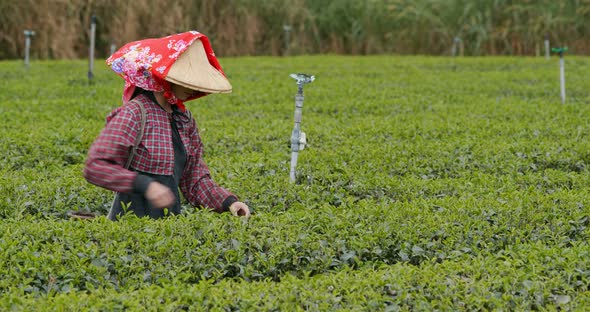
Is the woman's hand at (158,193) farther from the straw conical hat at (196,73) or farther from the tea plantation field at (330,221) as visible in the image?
the straw conical hat at (196,73)

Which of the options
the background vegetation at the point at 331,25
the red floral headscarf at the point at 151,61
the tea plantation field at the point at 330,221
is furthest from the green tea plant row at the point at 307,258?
the background vegetation at the point at 331,25

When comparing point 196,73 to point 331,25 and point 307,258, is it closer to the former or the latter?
point 307,258

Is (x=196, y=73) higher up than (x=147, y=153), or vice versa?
(x=196, y=73)

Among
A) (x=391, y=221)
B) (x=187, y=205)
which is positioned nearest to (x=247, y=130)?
(x=187, y=205)

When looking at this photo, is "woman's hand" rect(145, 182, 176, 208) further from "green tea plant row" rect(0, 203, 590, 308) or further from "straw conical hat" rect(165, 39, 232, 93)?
"straw conical hat" rect(165, 39, 232, 93)

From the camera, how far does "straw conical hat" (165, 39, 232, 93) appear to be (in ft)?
15.6

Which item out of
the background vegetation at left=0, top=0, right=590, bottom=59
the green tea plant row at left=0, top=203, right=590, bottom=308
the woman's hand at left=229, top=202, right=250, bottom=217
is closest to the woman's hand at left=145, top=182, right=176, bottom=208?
the green tea plant row at left=0, top=203, right=590, bottom=308

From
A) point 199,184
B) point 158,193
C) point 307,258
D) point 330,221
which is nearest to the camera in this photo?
point 158,193

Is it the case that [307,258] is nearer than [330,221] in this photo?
Yes

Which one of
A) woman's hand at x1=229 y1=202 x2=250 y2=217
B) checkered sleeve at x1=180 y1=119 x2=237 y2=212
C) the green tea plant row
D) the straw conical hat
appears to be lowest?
the green tea plant row

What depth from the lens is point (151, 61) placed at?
15.6 feet

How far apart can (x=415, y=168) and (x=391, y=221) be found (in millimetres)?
2508

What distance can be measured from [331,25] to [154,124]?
25036 millimetres

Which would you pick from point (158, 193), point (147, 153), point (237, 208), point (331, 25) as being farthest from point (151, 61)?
point (331, 25)
